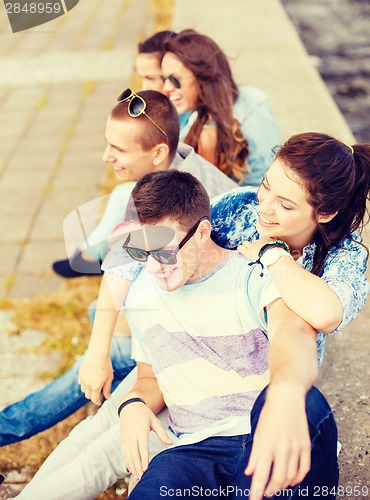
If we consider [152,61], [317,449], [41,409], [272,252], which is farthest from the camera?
[152,61]

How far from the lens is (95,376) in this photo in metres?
2.27

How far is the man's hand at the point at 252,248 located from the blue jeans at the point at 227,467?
1.65 ft

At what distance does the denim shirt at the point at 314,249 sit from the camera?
6.18ft

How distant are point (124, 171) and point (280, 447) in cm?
161

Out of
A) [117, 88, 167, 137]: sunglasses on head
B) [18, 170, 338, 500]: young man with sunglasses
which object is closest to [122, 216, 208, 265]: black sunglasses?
[18, 170, 338, 500]: young man with sunglasses

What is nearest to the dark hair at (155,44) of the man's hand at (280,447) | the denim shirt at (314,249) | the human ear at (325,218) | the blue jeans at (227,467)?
the denim shirt at (314,249)

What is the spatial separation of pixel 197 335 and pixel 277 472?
652mm

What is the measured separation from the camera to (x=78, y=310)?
3.56 metres

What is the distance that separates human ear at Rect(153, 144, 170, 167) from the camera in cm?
270

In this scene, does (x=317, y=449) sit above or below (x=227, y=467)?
above

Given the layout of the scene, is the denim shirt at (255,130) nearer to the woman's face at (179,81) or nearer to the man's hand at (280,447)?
the woman's face at (179,81)

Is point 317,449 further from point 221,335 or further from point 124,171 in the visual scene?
point 124,171

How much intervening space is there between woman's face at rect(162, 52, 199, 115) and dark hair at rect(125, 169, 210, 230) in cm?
126

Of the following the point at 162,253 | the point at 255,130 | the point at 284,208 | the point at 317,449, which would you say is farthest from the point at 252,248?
the point at 255,130
